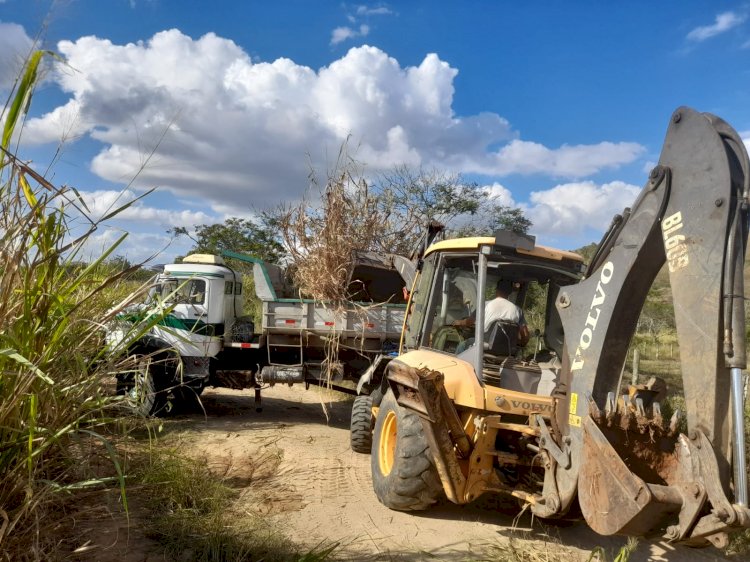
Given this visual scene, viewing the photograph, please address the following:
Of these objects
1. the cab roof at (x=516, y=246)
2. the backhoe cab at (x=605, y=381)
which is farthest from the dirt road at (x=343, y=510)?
the cab roof at (x=516, y=246)

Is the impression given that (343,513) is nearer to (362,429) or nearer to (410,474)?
(410,474)

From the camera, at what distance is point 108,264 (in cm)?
396

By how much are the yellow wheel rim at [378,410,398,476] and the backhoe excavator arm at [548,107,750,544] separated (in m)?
1.87

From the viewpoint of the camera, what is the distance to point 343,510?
5258mm

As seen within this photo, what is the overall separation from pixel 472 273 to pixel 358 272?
366 cm

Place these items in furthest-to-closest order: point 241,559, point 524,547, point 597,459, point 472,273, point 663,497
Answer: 1. point 472,273
2. point 524,547
3. point 241,559
4. point 597,459
5. point 663,497

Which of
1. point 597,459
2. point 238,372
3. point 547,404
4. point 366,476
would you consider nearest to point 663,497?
point 597,459

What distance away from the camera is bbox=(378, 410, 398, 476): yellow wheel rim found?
5.54m

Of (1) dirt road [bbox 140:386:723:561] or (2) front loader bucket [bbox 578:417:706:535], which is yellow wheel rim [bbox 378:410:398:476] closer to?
(1) dirt road [bbox 140:386:723:561]

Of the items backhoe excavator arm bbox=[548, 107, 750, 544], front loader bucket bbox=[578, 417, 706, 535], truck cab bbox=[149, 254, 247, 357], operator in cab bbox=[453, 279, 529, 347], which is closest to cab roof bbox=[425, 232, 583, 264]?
operator in cab bbox=[453, 279, 529, 347]

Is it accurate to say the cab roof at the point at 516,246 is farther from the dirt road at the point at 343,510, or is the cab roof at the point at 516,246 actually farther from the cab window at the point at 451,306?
the dirt road at the point at 343,510

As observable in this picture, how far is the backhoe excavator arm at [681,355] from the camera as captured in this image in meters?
2.93

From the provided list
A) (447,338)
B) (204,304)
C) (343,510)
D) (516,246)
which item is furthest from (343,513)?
(204,304)

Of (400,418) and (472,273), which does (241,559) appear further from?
(472,273)
